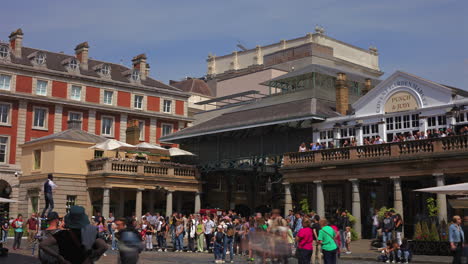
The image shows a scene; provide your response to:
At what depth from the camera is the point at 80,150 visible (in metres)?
42.9

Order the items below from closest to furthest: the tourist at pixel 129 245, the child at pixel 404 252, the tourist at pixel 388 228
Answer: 1. the tourist at pixel 129 245
2. the child at pixel 404 252
3. the tourist at pixel 388 228

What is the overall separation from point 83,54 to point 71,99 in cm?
675

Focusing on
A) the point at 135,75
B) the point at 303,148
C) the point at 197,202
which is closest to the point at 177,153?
the point at 197,202

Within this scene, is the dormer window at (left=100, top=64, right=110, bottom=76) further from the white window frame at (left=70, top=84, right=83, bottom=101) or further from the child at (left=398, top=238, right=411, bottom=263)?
the child at (left=398, top=238, right=411, bottom=263)

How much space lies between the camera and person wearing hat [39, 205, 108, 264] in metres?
7.08

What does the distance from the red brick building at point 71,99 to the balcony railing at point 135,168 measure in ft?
47.6

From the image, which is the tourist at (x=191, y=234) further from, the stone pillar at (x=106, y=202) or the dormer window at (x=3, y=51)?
the dormer window at (x=3, y=51)

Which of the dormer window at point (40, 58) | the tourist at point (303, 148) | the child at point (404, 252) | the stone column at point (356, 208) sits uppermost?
the dormer window at point (40, 58)

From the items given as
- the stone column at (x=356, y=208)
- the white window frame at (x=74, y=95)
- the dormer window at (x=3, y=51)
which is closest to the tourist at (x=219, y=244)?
the stone column at (x=356, y=208)

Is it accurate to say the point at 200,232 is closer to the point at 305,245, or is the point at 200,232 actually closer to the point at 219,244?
the point at 219,244

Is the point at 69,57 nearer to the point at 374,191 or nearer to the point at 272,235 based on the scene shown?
the point at 374,191

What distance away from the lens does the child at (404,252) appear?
71.5ft

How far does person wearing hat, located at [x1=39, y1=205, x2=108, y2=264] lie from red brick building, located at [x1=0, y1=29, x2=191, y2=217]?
48.3 meters

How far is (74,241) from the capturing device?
23.4 ft
